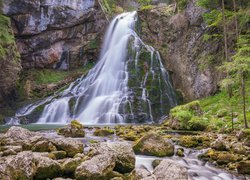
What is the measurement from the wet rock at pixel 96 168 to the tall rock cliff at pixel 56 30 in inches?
1218

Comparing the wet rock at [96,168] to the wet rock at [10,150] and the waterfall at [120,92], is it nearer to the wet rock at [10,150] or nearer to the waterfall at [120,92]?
the wet rock at [10,150]

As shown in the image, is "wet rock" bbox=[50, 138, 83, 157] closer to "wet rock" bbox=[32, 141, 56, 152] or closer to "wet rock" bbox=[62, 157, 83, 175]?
Result: "wet rock" bbox=[32, 141, 56, 152]

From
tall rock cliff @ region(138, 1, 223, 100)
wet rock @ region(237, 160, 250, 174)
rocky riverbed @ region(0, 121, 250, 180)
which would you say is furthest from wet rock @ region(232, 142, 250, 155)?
tall rock cliff @ region(138, 1, 223, 100)

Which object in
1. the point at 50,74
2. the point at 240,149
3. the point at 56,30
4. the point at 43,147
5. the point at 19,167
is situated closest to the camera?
the point at 19,167

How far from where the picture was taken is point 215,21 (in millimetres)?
25938

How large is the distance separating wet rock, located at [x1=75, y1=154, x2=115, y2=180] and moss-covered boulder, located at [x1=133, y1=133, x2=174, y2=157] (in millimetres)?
3284

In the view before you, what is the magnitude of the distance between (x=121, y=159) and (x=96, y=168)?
4.00 ft

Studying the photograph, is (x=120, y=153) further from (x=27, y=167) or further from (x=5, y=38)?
(x=5, y=38)

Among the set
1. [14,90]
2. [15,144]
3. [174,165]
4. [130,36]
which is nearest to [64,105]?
[14,90]

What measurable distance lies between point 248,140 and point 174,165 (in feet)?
18.6

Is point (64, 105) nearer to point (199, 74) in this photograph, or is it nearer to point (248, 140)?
point (199, 74)

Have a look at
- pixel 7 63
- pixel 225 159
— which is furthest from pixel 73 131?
pixel 7 63

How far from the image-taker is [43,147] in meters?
10.1

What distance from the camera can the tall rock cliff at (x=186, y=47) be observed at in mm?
27812
